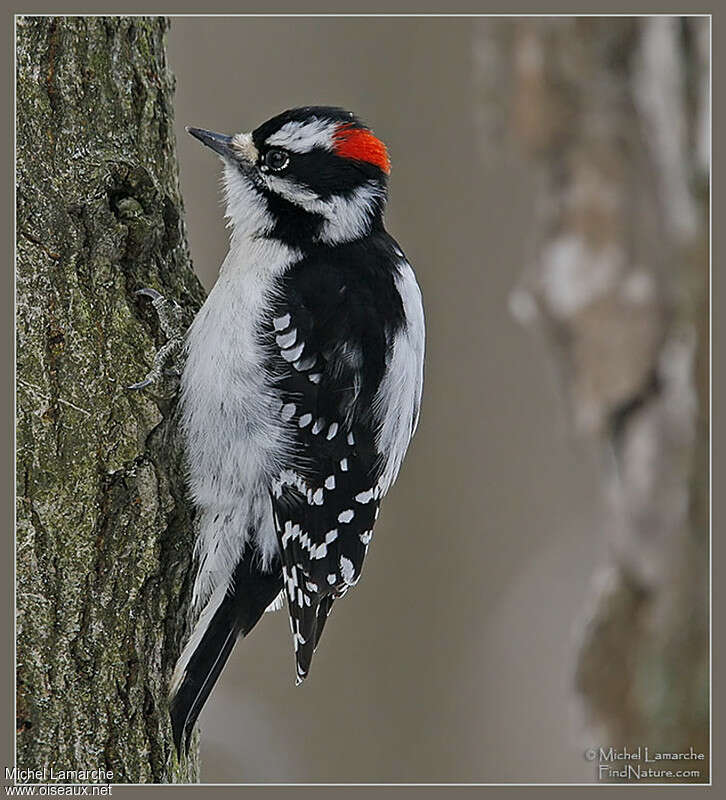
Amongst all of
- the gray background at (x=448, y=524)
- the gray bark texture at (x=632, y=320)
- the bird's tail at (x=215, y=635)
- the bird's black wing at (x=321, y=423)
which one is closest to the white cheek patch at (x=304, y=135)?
the bird's black wing at (x=321, y=423)

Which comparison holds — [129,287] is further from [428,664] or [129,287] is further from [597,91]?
[428,664]

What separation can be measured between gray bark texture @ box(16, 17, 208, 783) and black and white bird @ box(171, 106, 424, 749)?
0.09m

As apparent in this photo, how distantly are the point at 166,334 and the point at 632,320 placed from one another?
7.02ft

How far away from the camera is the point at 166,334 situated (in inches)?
89.9

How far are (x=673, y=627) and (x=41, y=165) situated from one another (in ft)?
9.95

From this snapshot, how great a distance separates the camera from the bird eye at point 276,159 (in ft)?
8.07

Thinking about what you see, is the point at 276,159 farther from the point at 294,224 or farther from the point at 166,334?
the point at 166,334

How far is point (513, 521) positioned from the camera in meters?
4.65

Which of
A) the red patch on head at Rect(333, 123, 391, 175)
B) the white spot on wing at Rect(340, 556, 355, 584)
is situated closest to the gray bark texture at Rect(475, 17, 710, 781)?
the red patch on head at Rect(333, 123, 391, 175)

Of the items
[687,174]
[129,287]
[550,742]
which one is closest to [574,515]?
[550,742]

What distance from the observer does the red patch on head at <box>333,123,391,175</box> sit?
2457mm

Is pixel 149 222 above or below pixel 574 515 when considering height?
above

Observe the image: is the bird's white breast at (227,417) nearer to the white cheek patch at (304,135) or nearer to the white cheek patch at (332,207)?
the white cheek patch at (332,207)

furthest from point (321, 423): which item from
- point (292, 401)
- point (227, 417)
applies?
point (227, 417)
